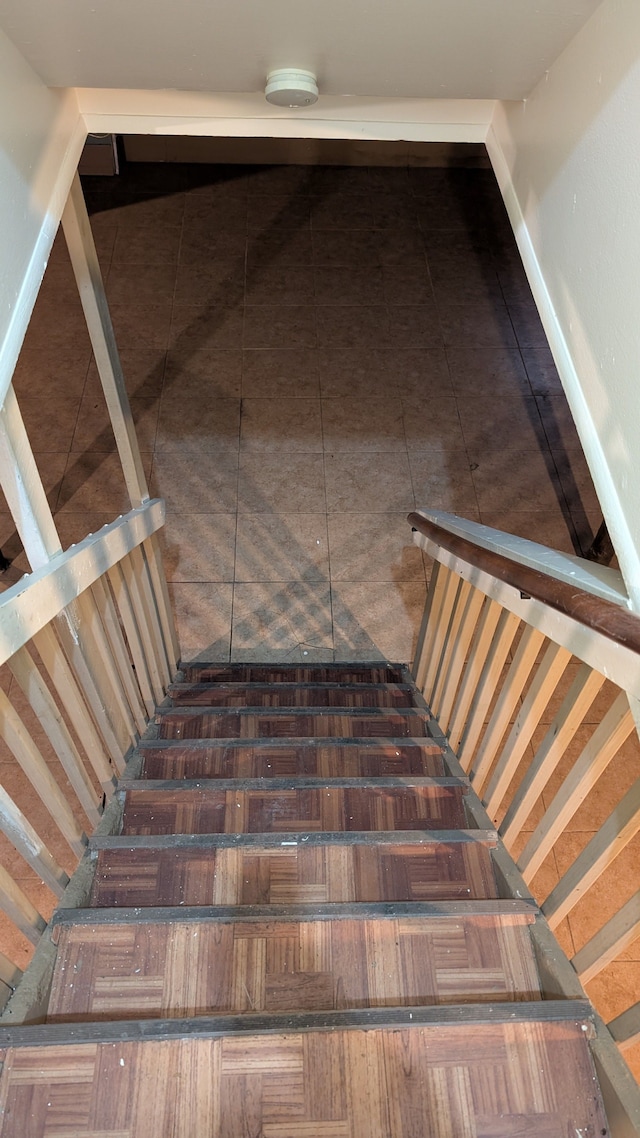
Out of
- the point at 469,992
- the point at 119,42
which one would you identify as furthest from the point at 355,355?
the point at 469,992

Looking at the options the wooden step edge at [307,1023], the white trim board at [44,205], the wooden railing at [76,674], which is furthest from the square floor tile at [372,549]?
the wooden step edge at [307,1023]

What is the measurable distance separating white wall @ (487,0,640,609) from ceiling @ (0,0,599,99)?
3.9 inches

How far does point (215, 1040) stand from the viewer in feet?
3.98

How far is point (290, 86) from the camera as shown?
4.95 ft

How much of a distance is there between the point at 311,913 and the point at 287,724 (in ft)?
3.43

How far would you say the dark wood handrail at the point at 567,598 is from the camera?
101 centimetres

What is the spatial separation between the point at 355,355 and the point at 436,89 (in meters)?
2.84

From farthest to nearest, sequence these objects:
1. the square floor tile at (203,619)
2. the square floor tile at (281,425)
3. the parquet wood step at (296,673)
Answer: the square floor tile at (281,425) < the square floor tile at (203,619) < the parquet wood step at (296,673)

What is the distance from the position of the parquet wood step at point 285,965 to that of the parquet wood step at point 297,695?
1369mm

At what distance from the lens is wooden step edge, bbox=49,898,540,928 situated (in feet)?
4.67

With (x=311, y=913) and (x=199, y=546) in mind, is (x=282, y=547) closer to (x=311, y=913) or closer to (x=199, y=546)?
(x=199, y=546)

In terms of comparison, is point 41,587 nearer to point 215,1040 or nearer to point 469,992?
point 215,1040

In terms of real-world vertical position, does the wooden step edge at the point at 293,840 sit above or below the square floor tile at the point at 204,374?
below

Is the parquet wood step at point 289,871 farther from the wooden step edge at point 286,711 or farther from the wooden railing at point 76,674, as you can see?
the wooden step edge at point 286,711
